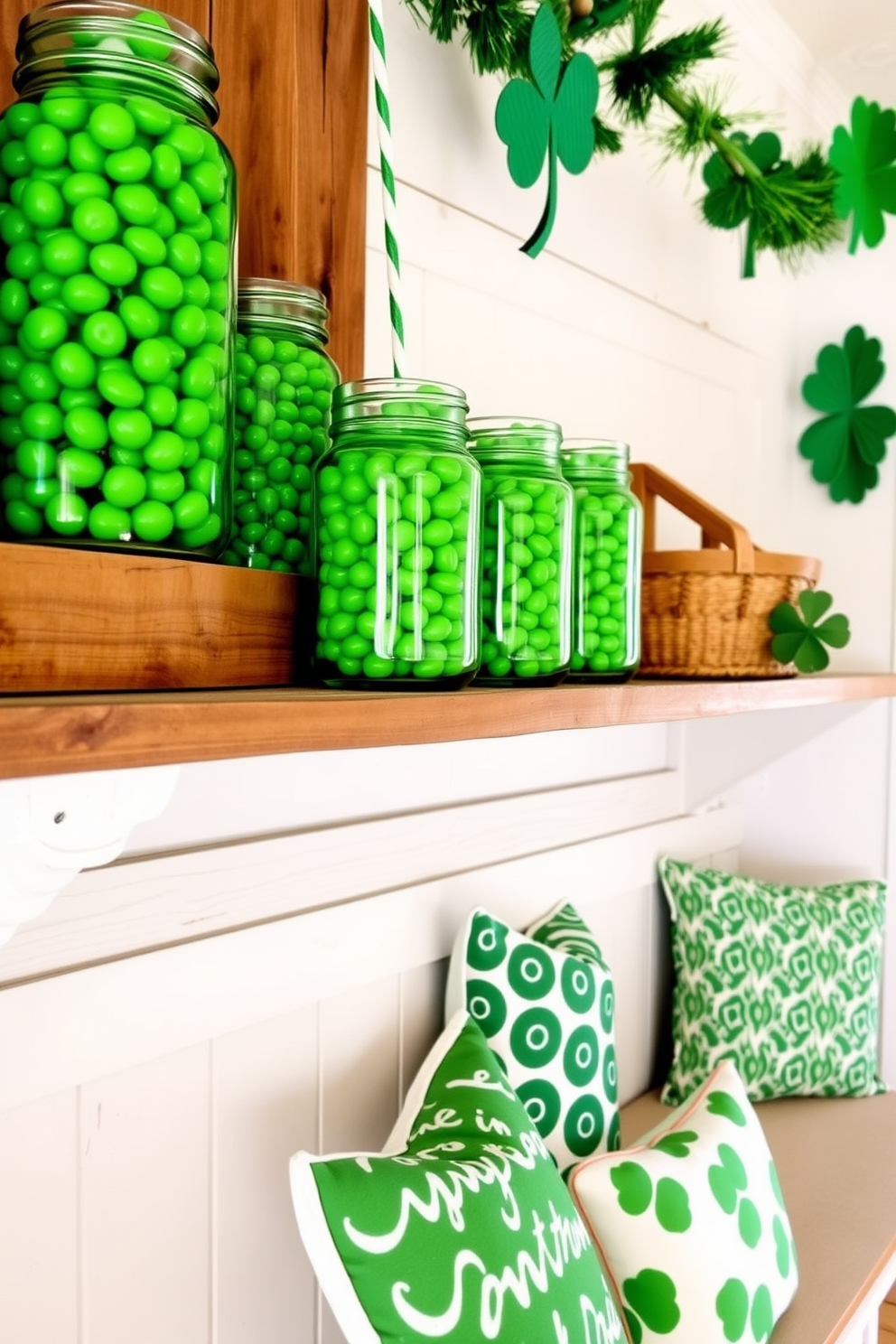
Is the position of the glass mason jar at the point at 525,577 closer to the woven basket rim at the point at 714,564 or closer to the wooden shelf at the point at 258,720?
the wooden shelf at the point at 258,720

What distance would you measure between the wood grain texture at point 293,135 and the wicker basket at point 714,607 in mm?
473

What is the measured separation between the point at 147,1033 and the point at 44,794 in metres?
0.44

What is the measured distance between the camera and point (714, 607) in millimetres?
1202

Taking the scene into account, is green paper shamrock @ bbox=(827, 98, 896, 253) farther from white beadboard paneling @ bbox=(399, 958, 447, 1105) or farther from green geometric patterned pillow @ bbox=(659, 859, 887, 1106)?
white beadboard paneling @ bbox=(399, 958, 447, 1105)

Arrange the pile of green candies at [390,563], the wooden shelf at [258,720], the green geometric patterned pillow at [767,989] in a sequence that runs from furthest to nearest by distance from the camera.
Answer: the green geometric patterned pillow at [767,989] → the pile of green candies at [390,563] → the wooden shelf at [258,720]

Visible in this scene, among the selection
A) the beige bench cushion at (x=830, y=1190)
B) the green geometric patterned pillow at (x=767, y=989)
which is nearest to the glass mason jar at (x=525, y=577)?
the beige bench cushion at (x=830, y=1190)

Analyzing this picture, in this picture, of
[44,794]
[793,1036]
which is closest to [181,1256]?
[44,794]

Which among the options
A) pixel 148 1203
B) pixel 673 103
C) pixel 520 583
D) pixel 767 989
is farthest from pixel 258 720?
pixel 767 989

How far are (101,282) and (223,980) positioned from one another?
616 mm

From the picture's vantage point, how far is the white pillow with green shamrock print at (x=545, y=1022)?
46.4 inches

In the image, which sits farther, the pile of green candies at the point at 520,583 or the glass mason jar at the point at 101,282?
the pile of green candies at the point at 520,583

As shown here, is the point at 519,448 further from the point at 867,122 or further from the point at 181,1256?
the point at 867,122

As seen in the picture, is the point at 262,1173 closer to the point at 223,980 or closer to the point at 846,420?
the point at 223,980

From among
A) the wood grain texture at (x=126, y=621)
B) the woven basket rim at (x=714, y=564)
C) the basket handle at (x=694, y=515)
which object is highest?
the basket handle at (x=694, y=515)
